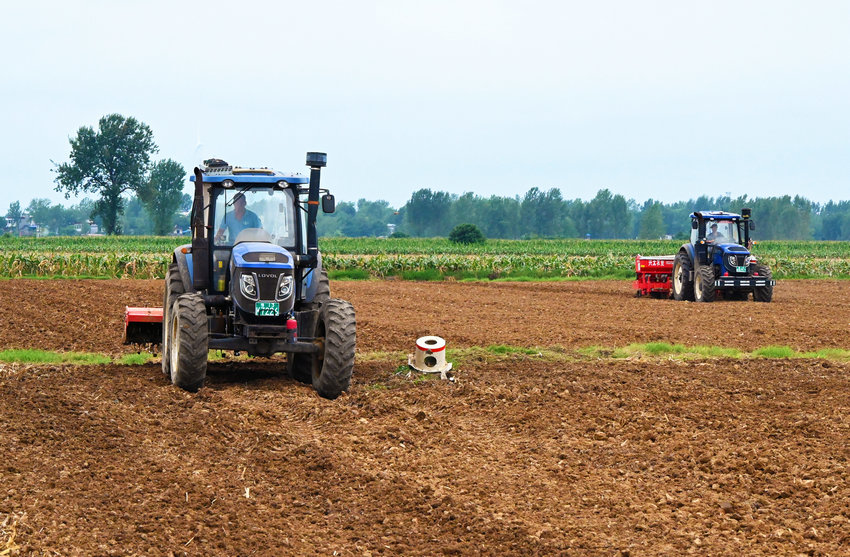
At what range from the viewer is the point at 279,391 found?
1040cm

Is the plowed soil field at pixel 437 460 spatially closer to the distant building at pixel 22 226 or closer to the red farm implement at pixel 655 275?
the red farm implement at pixel 655 275

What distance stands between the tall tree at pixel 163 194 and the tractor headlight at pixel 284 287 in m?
82.1

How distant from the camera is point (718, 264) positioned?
24.4 metres

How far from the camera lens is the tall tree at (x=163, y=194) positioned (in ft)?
293

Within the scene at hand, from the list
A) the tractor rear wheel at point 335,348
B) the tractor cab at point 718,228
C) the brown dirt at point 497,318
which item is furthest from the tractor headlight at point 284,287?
the tractor cab at point 718,228

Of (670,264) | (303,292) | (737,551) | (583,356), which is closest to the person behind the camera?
(737,551)

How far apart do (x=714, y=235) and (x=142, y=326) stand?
53.5ft

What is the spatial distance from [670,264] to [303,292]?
17.1m

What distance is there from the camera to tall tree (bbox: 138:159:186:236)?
293 ft

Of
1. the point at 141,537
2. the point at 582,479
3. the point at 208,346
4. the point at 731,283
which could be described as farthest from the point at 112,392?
the point at 731,283

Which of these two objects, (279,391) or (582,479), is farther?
(279,391)

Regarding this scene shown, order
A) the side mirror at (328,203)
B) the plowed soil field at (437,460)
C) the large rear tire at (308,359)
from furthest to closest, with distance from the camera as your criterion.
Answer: the large rear tire at (308,359)
the side mirror at (328,203)
the plowed soil field at (437,460)

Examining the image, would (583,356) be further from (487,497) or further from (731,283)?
(731,283)

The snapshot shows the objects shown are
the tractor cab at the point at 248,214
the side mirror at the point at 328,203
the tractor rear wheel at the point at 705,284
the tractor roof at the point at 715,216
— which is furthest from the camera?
the tractor roof at the point at 715,216
